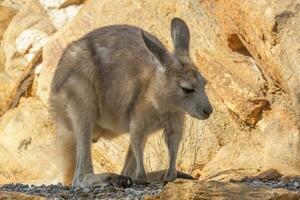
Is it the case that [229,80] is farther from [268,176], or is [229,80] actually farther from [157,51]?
[157,51]

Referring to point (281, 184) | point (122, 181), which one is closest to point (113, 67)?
point (122, 181)

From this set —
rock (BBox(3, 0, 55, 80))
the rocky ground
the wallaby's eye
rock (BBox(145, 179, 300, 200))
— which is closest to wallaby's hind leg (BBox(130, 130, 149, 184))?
the rocky ground

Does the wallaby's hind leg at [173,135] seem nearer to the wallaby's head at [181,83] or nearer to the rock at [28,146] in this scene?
the wallaby's head at [181,83]

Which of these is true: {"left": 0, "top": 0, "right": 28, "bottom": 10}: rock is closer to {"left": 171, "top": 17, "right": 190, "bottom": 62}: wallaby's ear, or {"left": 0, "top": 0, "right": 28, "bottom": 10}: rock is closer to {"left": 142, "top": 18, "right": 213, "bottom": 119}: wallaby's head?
{"left": 171, "top": 17, "right": 190, "bottom": 62}: wallaby's ear

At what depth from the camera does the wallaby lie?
8.12m

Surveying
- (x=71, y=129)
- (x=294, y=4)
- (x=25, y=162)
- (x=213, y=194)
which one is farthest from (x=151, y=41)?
(x=25, y=162)

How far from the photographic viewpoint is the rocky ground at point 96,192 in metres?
6.72

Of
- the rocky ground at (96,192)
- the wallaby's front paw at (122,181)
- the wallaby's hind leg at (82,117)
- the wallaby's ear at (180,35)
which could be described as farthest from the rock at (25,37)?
the rocky ground at (96,192)

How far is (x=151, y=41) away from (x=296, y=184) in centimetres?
196

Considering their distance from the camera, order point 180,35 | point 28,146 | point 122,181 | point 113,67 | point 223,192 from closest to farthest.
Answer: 1. point 223,192
2. point 122,181
3. point 180,35
4. point 113,67
5. point 28,146

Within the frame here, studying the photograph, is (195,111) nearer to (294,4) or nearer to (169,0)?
(294,4)

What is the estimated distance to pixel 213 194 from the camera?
18.3ft

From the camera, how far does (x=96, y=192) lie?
6996mm

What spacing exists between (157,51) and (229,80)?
2395 millimetres
